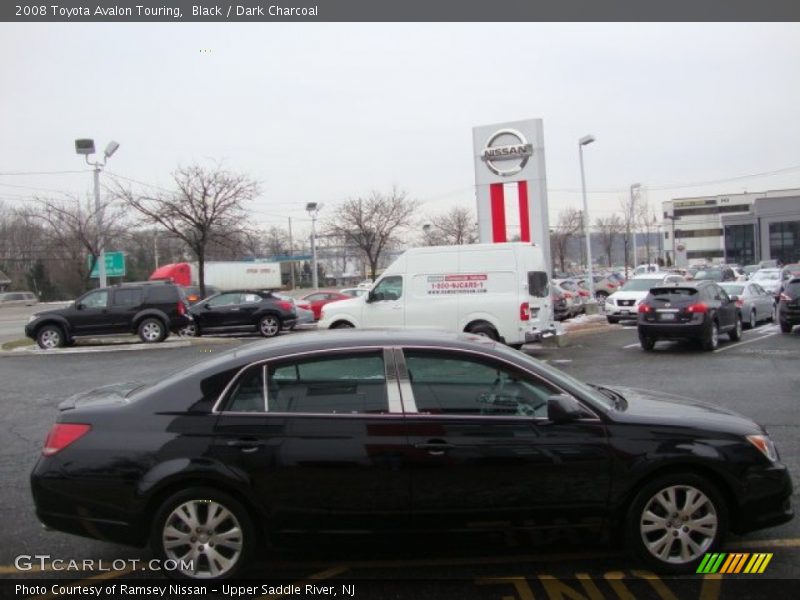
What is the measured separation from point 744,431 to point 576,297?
72.9 feet

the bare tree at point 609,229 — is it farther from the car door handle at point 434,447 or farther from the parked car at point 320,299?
the car door handle at point 434,447

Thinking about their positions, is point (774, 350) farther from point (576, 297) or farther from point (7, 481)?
point (7, 481)

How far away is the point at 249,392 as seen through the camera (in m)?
4.25

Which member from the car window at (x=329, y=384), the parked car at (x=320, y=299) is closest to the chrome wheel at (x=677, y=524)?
the car window at (x=329, y=384)

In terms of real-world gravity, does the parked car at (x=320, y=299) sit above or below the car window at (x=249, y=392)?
below

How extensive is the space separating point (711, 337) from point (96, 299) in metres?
16.3

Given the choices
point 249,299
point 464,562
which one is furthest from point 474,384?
point 249,299

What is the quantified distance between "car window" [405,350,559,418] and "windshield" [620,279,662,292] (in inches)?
764

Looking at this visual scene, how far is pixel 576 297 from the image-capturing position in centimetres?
2605

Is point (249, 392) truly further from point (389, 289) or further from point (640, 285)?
point (640, 285)

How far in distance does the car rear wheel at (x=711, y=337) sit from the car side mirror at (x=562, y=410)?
40.4ft

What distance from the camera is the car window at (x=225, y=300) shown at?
2161 centimetres

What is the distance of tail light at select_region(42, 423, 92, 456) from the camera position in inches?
164

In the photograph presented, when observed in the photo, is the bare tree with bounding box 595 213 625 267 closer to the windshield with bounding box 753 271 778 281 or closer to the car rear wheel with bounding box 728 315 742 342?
the windshield with bounding box 753 271 778 281
